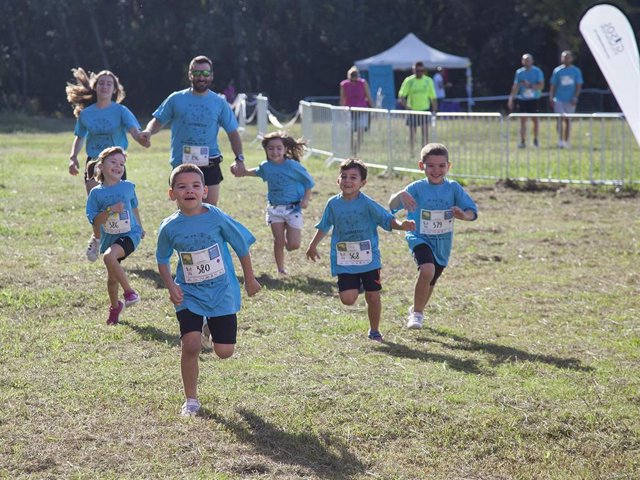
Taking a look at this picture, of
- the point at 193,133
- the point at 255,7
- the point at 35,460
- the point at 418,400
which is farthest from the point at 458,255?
the point at 255,7

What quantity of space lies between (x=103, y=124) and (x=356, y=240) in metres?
3.75

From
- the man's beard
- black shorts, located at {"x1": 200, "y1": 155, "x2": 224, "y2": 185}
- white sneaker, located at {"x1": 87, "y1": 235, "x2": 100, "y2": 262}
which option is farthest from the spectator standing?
white sneaker, located at {"x1": 87, "y1": 235, "x2": 100, "y2": 262}

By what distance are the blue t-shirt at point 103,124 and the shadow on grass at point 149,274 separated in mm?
1204

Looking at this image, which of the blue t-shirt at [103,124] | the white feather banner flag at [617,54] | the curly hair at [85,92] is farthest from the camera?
the curly hair at [85,92]

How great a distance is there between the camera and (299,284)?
1037cm

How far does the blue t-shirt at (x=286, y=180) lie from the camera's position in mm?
10562

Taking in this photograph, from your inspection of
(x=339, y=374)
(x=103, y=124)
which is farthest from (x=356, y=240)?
(x=103, y=124)

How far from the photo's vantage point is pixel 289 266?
1129 cm

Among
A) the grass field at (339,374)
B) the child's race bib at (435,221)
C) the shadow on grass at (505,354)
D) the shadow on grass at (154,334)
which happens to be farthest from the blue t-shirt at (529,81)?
the shadow on grass at (154,334)

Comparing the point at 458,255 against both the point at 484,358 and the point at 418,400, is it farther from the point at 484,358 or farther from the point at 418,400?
the point at 418,400

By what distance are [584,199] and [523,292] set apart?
6.74m

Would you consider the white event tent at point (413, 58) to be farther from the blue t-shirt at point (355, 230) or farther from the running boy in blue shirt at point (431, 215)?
the blue t-shirt at point (355, 230)

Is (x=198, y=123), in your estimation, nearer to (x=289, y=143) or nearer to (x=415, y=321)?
(x=289, y=143)

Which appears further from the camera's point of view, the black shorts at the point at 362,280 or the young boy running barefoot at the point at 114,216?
the young boy running barefoot at the point at 114,216
